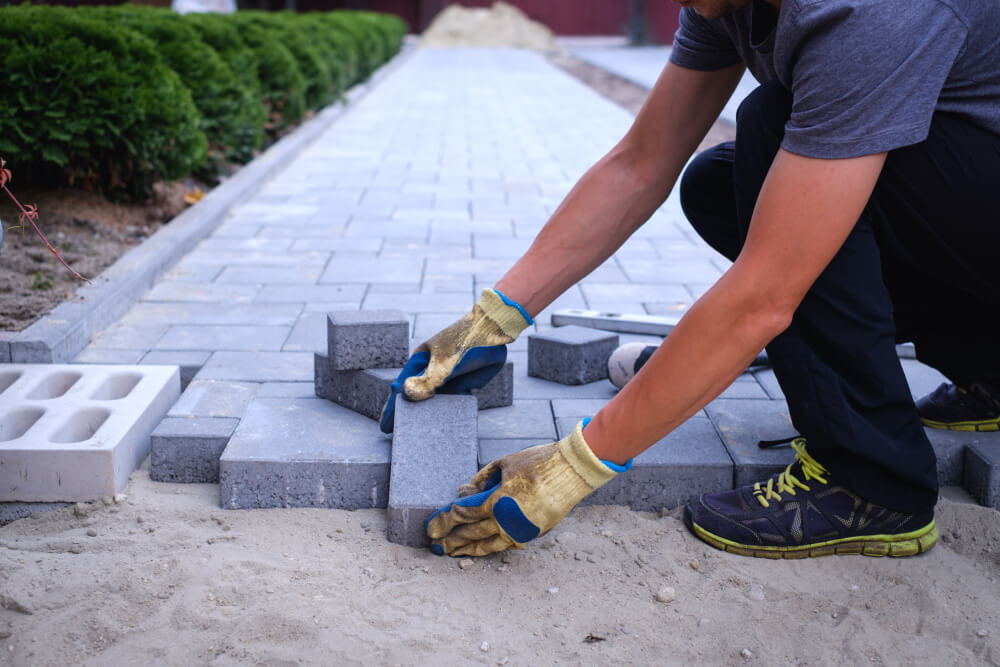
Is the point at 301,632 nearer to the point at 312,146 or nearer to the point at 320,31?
the point at 312,146

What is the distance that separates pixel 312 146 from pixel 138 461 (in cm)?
572

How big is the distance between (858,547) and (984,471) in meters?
0.43

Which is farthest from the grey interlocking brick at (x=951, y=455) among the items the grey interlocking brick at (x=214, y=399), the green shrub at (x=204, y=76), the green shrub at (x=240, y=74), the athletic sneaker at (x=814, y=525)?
the green shrub at (x=240, y=74)

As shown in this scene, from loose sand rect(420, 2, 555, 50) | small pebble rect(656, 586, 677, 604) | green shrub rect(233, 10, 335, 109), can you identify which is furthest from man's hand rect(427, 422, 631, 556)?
loose sand rect(420, 2, 555, 50)

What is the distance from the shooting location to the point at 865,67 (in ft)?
4.99

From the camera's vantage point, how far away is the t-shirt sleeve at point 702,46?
2084mm

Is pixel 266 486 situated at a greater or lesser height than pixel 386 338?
lesser

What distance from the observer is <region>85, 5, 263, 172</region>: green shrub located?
554cm

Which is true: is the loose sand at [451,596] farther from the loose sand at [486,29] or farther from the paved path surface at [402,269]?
the loose sand at [486,29]

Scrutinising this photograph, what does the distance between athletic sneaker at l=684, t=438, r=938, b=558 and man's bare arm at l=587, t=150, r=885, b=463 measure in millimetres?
412

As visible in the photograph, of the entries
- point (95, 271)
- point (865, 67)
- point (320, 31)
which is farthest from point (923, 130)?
point (320, 31)

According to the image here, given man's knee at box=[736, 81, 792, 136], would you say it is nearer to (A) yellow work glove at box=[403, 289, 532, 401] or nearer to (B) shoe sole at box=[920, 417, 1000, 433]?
(A) yellow work glove at box=[403, 289, 532, 401]

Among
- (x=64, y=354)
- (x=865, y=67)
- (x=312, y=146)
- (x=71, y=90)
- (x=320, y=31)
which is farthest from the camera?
(x=320, y=31)

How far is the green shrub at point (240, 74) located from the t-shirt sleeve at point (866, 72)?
5348mm
